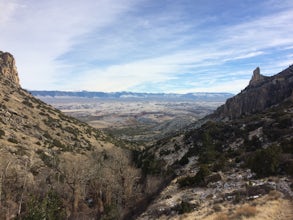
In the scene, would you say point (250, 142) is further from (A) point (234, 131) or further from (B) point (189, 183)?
(B) point (189, 183)

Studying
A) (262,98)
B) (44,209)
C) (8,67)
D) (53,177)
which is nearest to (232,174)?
(44,209)

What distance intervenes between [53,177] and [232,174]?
27.5 m

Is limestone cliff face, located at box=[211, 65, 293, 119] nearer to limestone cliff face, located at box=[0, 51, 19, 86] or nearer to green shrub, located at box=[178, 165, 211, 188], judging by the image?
green shrub, located at box=[178, 165, 211, 188]

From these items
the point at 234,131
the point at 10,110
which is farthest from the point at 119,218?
the point at 10,110

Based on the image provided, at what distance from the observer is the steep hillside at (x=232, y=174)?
24.2 meters

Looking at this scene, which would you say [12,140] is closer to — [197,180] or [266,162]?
[197,180]

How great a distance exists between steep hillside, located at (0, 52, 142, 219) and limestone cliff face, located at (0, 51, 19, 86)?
142 ft

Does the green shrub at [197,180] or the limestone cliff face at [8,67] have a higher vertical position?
the limestone cliff face at [8,67]

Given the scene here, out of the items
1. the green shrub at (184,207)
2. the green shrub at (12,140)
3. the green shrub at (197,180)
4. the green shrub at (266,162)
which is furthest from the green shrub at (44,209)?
the green shrub at (266,162)

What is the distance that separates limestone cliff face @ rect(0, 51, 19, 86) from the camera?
112m

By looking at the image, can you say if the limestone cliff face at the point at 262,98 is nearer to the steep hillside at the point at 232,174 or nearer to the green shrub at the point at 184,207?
the steep hillside at the point at 232,174

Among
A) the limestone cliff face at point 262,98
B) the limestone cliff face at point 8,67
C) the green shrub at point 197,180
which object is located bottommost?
the green shrub at point 197,180

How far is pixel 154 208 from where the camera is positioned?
29.9m

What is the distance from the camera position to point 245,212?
22312 millimetres
